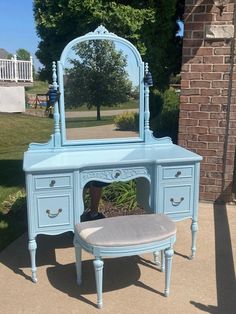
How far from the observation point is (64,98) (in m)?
3.44

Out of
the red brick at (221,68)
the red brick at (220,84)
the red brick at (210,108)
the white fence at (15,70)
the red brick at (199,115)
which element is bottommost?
the red brick at (199,115)

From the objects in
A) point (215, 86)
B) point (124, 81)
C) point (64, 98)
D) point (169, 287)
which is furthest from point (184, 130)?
point (169, 287)

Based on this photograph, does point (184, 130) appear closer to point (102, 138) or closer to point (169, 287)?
point (102, 138)

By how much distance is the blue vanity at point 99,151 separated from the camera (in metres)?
2.95

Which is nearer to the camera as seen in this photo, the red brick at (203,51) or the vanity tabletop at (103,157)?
the vanity tabletop at (103,157)

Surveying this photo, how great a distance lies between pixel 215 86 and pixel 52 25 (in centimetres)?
247

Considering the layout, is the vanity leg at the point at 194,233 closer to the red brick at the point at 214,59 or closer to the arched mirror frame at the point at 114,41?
the arched mirror frame at the point at 114,41

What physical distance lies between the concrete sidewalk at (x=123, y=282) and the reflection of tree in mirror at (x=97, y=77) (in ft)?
4.63

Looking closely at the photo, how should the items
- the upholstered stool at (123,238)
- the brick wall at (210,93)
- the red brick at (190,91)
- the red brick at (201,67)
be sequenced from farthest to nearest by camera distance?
the red brick at (190,91), the red brick at (201,67), the brick wall at (210,93), the upholstered stool at (123,238)

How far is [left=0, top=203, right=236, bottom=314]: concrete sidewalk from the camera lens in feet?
8.76

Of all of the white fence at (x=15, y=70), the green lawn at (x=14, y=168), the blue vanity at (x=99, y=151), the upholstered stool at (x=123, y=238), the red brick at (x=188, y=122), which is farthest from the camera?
the white fence at (x=15, y=70)

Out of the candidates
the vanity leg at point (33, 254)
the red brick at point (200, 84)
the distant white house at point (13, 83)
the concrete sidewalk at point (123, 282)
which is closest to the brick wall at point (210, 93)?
the red brick at point (200, 84)

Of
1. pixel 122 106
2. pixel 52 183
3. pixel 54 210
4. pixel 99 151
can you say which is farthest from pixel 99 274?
pixel 122 106

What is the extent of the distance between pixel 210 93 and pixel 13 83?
14.2m
